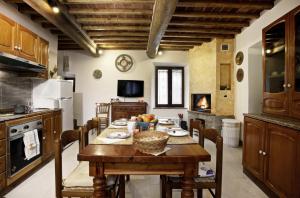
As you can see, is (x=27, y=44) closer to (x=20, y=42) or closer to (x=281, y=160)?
(x=20, y=42)

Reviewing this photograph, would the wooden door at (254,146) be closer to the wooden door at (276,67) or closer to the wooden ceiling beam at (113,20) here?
the wooden door at (276,67)

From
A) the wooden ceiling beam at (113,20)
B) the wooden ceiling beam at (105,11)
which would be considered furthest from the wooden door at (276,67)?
the wooden ceiling beam at (113,20)

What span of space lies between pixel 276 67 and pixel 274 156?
1.17 m

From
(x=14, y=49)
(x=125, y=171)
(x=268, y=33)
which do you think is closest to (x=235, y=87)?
(x=268, y=33)

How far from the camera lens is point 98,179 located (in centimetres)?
130

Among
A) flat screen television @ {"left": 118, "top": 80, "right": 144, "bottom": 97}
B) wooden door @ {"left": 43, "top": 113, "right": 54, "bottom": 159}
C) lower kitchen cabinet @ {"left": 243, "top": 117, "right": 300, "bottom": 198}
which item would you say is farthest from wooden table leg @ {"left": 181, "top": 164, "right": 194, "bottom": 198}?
flat screen television @ {"left": 118, "top": 80, "right": 144, "bottom": 97}

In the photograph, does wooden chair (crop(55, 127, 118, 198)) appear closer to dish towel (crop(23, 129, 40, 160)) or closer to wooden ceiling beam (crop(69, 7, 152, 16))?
dish towel (crop(23, 129, 40, 160))

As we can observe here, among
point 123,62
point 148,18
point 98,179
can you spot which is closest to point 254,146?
point 98,179

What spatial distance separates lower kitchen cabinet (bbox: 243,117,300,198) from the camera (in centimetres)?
177

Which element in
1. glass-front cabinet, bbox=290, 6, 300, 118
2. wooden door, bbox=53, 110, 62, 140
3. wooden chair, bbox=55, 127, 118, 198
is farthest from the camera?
wooden door, bbox=53, 110, 62, 140

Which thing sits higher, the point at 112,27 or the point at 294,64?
the point at 112,27

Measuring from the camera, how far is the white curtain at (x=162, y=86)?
651 centimetres

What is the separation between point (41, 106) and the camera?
3689mm

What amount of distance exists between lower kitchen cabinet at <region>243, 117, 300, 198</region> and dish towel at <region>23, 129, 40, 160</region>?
120 inches
